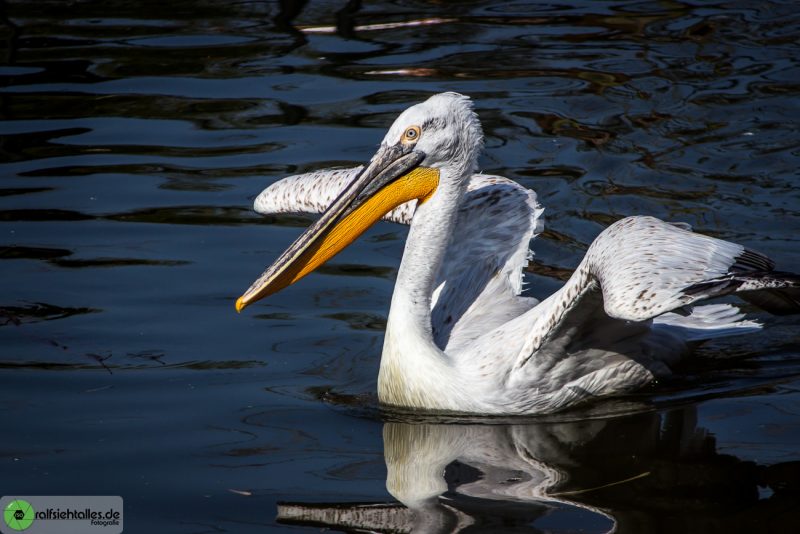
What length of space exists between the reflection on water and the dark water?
1 centimetres

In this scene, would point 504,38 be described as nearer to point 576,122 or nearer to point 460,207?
point 576,122

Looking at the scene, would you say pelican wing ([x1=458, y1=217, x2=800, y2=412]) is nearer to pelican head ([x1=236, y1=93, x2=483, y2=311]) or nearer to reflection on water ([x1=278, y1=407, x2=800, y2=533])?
reflection on water ([x1=278, y1=407, x2=800, y2=533])

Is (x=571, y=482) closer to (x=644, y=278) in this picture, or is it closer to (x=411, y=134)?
(x=644, y=278)

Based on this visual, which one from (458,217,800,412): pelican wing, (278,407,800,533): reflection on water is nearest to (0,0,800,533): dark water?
(278,407,800,533): reflection on water

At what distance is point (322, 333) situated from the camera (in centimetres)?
572

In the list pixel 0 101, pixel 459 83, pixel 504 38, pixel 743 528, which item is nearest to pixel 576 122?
pixel 459 83

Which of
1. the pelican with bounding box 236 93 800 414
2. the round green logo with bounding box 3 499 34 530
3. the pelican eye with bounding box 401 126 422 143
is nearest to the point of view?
the round green logo with bounding box 3 499 34 530

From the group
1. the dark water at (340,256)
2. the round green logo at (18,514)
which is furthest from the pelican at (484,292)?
the round green logo at (18,514)

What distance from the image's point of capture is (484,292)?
552 centimetres

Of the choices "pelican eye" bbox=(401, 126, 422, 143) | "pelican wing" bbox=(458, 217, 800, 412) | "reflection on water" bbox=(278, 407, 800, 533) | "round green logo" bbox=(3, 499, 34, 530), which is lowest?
"round green logo" bbox=(3, 499, 34, 530)

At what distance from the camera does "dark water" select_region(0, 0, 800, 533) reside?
169 inches

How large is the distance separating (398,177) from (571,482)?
1.57 metres

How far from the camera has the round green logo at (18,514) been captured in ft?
A: 13.4

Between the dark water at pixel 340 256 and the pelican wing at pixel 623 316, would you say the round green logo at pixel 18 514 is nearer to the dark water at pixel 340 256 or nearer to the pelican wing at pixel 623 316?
the dark water at pixel 340 256
